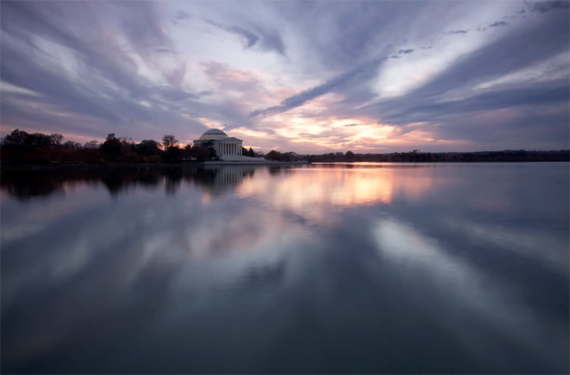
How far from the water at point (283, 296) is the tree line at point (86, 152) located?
5854 cm

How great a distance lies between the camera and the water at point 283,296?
4188mm

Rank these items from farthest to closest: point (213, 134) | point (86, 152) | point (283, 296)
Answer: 1. point (213, 134)
2. point (86, 152)
3. point (283, 296)

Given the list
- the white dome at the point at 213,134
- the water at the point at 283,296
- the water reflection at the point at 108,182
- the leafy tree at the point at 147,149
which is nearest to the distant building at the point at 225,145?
the white dome at the point at 213,134

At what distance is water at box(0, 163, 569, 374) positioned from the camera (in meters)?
4.19

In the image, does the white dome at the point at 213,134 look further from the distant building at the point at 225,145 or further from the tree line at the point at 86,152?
the tree line at the point at 86,152

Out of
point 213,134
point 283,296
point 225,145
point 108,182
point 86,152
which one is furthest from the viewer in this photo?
point 213,134

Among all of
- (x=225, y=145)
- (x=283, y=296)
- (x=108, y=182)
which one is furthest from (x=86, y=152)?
(x=283, y=296)

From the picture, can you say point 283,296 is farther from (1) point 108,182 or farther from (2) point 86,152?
(2) point 86,152

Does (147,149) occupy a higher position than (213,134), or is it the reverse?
(213,134)

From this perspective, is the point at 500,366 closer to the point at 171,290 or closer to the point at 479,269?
the point at 479,269

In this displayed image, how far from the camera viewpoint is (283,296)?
Result: 583 centimetres

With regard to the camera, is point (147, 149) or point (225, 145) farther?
point (225, 145)

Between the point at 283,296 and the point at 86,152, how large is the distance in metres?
79.7

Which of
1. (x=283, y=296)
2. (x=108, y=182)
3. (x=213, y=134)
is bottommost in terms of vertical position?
(x=108, y=182)
